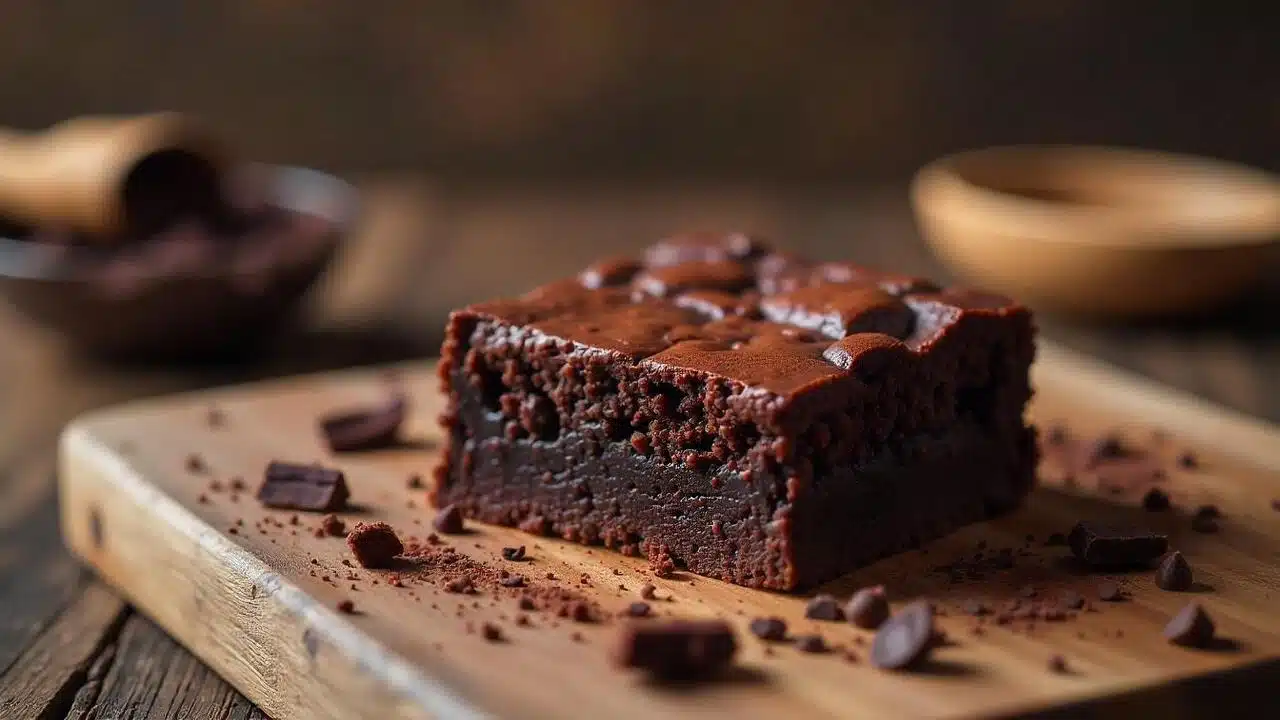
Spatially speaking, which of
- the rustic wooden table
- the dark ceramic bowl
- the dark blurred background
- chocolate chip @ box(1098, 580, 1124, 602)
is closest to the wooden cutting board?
chocolate chip @ box(1098, 580, 1124, 602)

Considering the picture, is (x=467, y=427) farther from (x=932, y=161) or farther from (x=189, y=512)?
(x=932, y=161)

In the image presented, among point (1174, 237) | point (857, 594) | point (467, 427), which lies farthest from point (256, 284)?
point (1174, 237)

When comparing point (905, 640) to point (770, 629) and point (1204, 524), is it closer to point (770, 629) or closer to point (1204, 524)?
point (770, 629)

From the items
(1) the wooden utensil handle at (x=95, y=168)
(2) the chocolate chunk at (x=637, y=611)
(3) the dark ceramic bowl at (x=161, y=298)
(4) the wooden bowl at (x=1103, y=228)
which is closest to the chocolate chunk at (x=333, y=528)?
(2) the chocolate chunk at (x=637, y=611)

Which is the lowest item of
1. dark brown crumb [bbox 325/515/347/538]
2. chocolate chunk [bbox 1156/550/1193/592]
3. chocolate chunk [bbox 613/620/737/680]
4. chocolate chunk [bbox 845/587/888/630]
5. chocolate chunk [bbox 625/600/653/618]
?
dark brown crumb [bbox 325/515/347/538]

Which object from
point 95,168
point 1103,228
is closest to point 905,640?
point 1103,228

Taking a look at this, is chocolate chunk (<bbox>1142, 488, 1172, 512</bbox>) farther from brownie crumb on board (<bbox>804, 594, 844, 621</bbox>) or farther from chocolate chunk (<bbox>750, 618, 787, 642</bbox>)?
chocolate chunk (<bbox>750, 618, 787, 642</bbox>)

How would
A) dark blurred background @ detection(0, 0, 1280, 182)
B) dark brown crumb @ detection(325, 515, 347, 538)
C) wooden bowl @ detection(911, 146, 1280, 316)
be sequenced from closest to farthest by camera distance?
dark brown crumb @ detection(325, 515, 347, 538) < wooden bowl @ detection(911, 146, 1280, 316) < dark blurred background @ detection(0, 0, 1280, 182)
